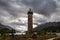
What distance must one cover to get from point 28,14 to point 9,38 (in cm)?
1164

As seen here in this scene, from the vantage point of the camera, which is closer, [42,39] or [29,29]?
[42,39]

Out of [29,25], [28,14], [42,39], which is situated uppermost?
[28,14]

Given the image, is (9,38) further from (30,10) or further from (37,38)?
(30,10)

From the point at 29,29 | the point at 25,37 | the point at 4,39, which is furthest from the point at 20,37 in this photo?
the point at 29,29

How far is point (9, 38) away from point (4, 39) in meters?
0.98

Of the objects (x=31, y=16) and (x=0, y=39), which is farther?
(x=31, y=16)

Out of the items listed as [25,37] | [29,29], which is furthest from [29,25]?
[25,37]

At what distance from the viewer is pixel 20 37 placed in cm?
2875

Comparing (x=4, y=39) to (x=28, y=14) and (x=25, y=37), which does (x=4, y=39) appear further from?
(x=28, y=14)

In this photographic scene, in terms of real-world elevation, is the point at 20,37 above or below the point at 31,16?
below

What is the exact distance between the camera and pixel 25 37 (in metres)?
28.7

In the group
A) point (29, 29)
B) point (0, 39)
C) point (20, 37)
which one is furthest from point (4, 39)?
point (29, 29)

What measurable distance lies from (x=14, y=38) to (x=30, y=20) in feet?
33.7

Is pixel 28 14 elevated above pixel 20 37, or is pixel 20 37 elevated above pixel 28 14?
pixel 28 14
